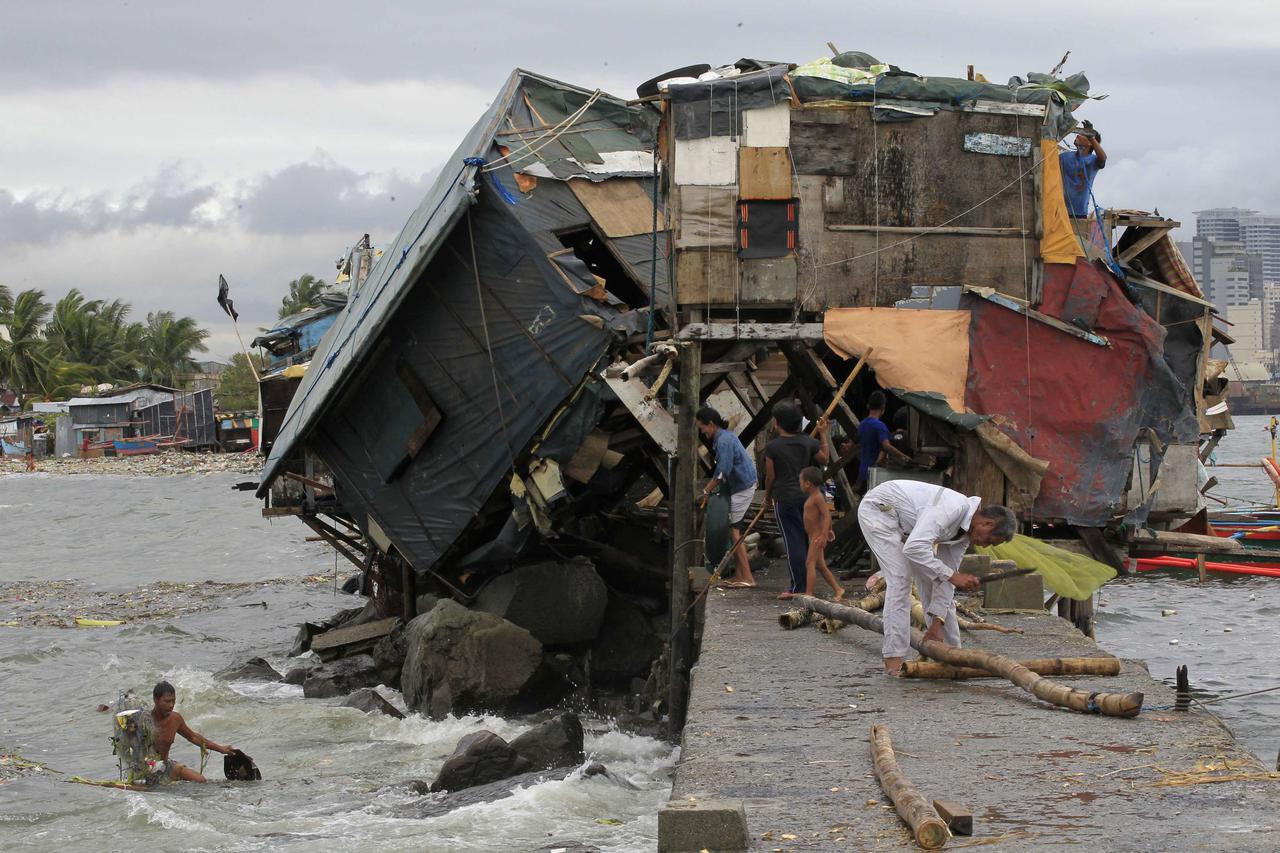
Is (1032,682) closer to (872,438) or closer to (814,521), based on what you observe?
(814,521)

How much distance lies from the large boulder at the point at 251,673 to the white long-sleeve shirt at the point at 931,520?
11.1 meters

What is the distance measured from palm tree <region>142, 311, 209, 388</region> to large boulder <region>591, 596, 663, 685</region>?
7165 cm

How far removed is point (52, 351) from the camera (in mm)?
76562

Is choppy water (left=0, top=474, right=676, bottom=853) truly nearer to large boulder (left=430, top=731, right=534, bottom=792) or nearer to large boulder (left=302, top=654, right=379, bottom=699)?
large boulder (left=302, top=654, right=379, bottom=699)

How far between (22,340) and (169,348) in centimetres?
1289

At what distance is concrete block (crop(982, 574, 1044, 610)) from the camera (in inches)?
405

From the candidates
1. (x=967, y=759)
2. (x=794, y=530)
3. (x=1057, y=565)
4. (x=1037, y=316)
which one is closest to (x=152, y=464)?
(x=1037, y=316)

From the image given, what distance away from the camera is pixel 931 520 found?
24.9 ft

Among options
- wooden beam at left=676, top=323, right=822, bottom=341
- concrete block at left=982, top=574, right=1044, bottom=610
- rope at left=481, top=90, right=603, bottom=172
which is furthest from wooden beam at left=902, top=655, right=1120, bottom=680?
rope at left=481, top=90, right=603, bottom=172

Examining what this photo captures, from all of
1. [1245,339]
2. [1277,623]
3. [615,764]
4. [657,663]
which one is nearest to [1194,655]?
[1277,623]

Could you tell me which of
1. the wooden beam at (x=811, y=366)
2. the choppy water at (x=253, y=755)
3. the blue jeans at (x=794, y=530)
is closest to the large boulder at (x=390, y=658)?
the choppy water at (x=253, y=755)

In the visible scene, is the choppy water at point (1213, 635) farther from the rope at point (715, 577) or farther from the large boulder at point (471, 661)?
the large boulder at point (471, 661)

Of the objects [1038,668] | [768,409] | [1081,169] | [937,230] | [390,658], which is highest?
[1081,169]

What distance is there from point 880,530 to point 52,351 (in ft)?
251
